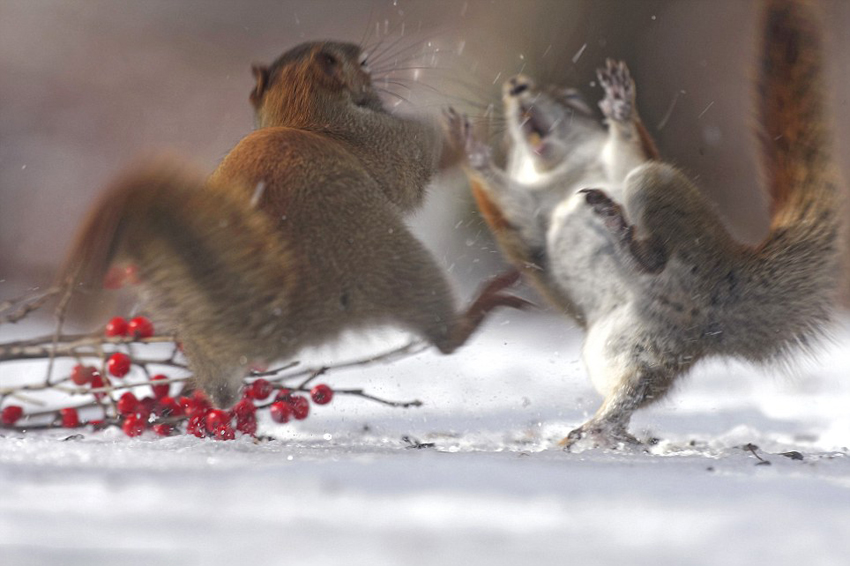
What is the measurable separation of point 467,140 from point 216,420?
1.73 feet

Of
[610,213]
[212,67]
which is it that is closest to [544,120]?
[610,213]

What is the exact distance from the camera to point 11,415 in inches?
39.7

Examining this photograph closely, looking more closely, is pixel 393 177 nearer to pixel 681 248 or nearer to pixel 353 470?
pixel 681 248

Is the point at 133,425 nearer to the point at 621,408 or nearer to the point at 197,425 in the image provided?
the point at 197,425

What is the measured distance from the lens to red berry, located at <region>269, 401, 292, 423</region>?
1023 millimetres

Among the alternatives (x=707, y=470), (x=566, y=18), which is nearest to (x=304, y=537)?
(x=707, y=470)

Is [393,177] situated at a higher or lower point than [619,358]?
higher

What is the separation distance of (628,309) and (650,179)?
0.17 m

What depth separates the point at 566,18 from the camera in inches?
113

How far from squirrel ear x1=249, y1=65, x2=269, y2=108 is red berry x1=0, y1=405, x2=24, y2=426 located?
1.64ft

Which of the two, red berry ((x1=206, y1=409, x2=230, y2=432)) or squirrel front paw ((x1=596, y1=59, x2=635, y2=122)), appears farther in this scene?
squirrel front paw ((x1=596, y1=59, x2=635, y2=122))

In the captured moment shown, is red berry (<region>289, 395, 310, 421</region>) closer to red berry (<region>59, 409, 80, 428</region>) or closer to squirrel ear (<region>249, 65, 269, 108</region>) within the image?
red berry (<region>59, 409, 80, 428</region>)

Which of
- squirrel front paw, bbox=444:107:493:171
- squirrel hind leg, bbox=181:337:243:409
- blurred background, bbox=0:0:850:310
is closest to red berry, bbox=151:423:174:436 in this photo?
squirrel hind leg, bbox=181:337:243:409

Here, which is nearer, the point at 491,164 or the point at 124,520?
the point at 124,520
